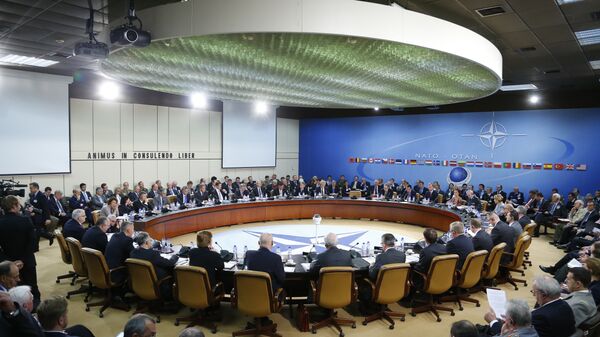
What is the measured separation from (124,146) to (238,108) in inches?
183

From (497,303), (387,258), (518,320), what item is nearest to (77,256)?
(387,258)

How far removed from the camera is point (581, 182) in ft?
39.2

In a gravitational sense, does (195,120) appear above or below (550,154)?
above

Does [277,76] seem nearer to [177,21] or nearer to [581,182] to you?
[177,21]

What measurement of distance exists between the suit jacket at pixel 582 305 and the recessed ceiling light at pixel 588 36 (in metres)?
5.11

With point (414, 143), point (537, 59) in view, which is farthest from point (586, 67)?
point (414, 143)

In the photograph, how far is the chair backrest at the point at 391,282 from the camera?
464 cm

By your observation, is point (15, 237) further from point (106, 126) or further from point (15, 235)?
point (106, 126)

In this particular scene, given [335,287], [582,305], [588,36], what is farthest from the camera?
[588,36]

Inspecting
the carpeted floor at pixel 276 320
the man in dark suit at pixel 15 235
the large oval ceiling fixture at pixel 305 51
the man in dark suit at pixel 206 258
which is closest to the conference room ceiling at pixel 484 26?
the large oval ceiling fixture at pixel 305 51

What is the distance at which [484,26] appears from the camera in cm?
634

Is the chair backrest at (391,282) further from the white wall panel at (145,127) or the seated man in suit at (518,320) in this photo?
the white wall panel at (145,127)

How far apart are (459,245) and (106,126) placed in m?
10.7

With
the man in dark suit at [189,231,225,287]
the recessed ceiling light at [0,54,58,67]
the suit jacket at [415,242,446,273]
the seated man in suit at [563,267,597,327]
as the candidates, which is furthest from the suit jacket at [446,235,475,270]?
the recessed ceiling light at [0,54,58,67]
